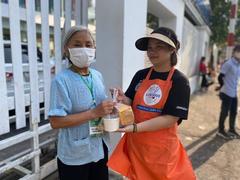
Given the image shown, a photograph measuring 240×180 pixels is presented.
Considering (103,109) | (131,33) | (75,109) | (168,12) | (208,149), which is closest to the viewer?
(103,109)

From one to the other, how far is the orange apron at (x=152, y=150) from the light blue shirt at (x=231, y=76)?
3.32m

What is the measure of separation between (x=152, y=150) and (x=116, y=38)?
1.49 meters

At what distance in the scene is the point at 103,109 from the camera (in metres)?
1.80

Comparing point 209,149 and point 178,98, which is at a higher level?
point 178,98

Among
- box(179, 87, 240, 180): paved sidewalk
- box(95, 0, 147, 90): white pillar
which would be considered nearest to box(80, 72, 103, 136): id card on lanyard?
box(95, 0, 147, 90): white pillar

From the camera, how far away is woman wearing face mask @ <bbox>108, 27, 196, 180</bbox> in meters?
1.99

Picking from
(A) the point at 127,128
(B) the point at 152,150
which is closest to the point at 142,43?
(A) the point at 127,128

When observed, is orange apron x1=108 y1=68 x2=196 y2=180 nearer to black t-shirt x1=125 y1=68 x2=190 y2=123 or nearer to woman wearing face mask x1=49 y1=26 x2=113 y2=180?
black t-shirt x1=125 y1=68 x2=190 y2=123

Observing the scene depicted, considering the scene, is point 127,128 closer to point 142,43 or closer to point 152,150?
point 152,150

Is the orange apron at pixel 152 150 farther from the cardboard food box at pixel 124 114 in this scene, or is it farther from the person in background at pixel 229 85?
the person in background at pixel 229 85

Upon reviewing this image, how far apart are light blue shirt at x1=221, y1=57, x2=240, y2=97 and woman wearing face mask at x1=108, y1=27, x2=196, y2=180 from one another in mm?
3322

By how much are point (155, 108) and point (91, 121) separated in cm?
46

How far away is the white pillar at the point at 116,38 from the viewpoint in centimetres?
311

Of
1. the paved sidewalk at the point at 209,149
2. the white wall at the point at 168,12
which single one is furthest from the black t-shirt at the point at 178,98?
the white wall at the point at 168,12
